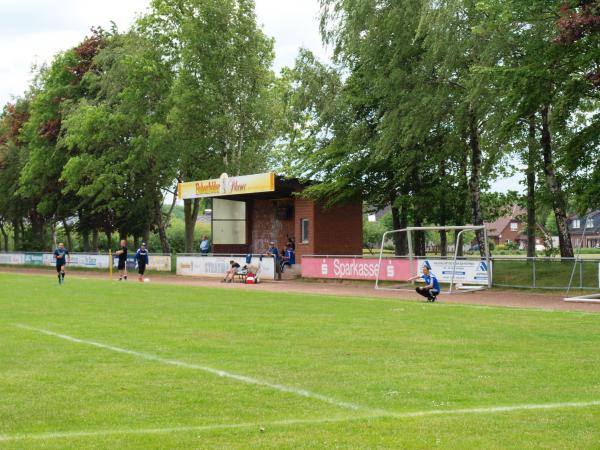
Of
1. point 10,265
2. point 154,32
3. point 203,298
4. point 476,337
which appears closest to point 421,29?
point 203,298

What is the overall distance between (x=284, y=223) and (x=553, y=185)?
16197 millimetres

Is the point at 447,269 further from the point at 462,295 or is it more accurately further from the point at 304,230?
the point at 304,230

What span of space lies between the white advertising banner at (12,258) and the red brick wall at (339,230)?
31.9 meters

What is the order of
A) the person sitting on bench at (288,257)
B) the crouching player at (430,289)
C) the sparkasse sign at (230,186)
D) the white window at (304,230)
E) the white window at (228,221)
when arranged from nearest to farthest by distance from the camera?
the crouching player at (430,289)
the sparkasse sign at (230,186)
the person sitting on bench at (288,257)
the white window at (304,230)
the white window at (228,221)

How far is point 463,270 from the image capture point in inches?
1168

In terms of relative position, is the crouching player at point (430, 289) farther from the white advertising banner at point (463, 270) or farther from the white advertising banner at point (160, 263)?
the white advertising banner at point (160, 263)

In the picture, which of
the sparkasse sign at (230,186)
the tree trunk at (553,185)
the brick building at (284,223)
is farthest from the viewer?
the brick building at (284,223)

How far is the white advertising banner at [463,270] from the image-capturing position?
29.2m

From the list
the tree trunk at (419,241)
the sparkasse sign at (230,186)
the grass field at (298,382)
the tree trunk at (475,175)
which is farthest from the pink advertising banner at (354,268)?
the grass field at (298,382)

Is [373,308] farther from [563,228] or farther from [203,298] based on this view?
[563,228]

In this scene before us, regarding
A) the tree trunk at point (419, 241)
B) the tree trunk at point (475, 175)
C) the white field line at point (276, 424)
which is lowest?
the white field line at point (276, 424)

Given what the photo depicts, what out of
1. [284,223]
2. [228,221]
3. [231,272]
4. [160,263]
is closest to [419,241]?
[284,223]

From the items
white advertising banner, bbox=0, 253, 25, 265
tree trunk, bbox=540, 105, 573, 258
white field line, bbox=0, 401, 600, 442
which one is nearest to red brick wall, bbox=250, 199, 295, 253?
tree trunk, bbox=540, 105, 573, 258

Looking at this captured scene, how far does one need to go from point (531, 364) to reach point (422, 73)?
23.0m
